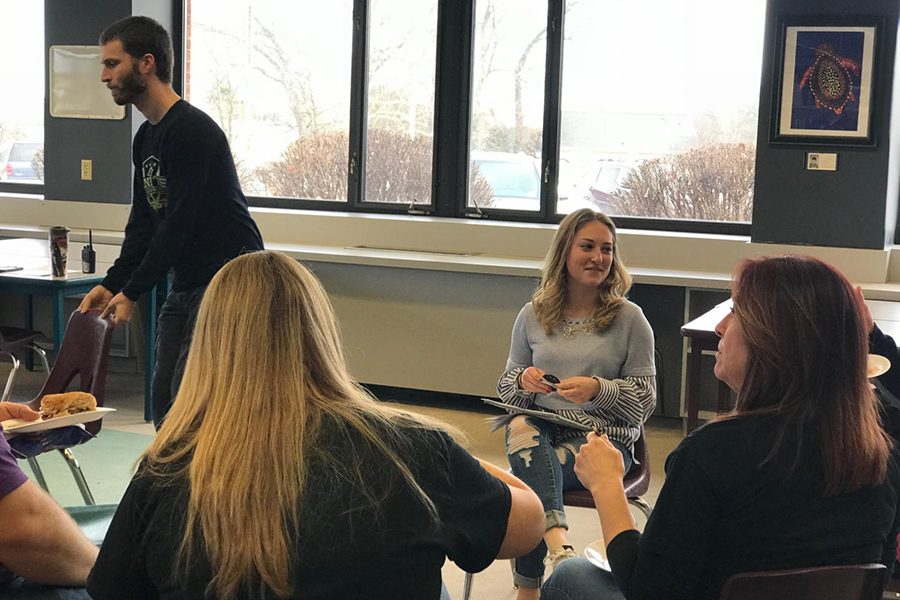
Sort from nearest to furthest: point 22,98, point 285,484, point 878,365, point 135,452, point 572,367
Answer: point 285,484, point 878,365, point 572,367, point 135,452, point 22,98

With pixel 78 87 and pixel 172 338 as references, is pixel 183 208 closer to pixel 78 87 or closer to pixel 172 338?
pixel 172 338

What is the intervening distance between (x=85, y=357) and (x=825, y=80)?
3.30m

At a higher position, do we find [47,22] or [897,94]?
[47,22]

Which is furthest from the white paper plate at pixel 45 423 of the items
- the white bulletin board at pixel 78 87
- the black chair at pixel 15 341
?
the white bulletin board at pixel 78 87

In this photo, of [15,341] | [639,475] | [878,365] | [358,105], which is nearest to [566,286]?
[639,475]

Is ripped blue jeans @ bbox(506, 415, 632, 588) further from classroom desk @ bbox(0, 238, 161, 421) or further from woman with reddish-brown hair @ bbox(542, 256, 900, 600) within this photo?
classroom desk @ bbox(0, 238, 161, 421)

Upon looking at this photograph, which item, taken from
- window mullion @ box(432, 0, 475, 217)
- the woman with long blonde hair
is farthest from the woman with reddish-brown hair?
window mullion @ box(432, 0, 475, 217)

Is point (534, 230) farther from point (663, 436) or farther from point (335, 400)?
point (335, 400)

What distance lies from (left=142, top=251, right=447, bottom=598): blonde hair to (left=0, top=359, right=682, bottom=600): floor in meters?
1.62

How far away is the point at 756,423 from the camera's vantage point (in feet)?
4.99

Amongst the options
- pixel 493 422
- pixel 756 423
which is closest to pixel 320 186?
pixel 493 422

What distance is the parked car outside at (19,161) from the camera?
673 centimetres

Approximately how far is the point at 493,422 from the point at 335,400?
1454 mm

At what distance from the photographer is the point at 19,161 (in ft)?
22.2
